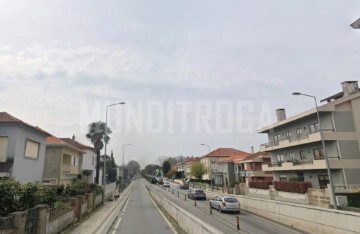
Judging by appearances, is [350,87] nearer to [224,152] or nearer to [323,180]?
[323,180]

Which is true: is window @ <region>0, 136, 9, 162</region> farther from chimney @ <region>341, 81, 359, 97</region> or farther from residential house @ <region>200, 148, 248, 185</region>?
residential house @ <region>200, 148, 248, 185</region>

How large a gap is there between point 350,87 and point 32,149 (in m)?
36.7

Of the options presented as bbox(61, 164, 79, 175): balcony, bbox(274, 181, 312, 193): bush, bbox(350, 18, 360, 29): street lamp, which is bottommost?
bbox(274, 181, 312, 193): bush

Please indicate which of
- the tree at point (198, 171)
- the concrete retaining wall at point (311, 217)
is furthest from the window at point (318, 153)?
the tree at point (198, 171)

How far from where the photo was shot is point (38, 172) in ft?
88.9

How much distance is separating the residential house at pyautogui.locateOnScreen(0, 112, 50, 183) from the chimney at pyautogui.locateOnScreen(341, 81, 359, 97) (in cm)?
3567

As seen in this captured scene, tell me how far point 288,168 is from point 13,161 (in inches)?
1338

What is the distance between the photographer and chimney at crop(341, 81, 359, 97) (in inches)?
1449

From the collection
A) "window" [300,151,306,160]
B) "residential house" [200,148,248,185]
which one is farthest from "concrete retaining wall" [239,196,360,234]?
"residential house" [200,148,248,185]

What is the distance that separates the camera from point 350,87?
37031mm

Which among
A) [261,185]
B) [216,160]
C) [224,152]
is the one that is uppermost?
[224,152]

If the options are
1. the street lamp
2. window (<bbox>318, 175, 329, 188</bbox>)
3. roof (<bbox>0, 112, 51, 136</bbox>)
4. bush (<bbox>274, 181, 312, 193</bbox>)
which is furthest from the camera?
window (<bbox>318, 175, 329, 188</bbox>)

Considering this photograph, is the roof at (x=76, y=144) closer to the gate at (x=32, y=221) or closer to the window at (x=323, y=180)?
the window at (x=323, y=180)

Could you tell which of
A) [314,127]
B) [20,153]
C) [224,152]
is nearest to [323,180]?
[314,127]
